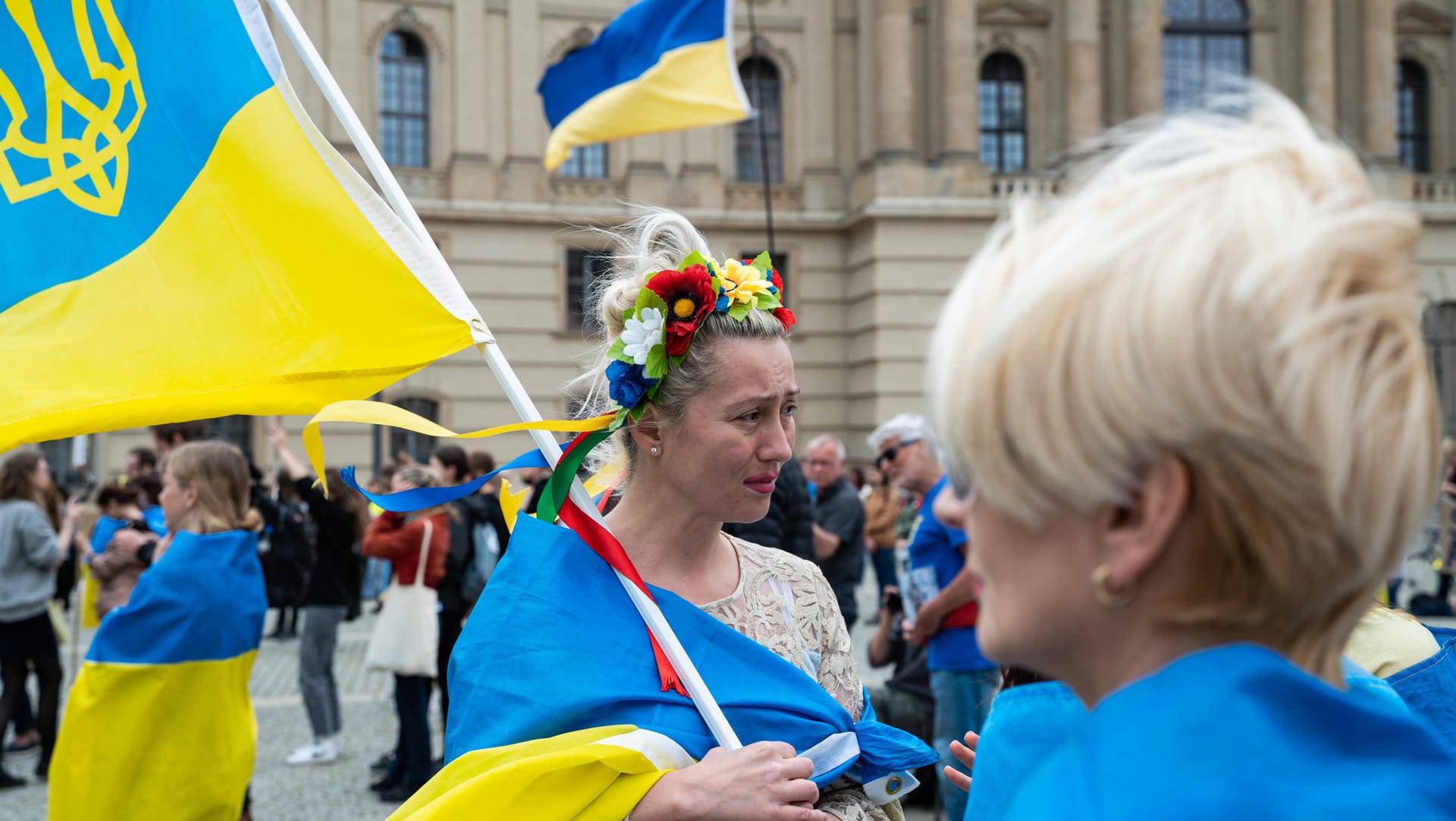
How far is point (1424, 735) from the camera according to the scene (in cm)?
89

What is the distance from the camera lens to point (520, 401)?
2158 mm

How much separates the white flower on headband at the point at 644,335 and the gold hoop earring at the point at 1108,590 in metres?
1.52

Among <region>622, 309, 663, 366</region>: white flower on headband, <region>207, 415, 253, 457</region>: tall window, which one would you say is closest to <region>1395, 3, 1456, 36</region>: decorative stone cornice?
<region>207, 415, 253, 457</region>: tall window

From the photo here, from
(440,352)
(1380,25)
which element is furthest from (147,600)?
(1380,25)

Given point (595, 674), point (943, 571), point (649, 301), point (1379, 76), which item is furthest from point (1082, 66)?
point (595, 674)

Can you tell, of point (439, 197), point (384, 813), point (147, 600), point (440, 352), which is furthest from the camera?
point (439, 197)

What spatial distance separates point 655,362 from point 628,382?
0.07 metres

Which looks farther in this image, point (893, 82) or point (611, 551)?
point (893, 82)

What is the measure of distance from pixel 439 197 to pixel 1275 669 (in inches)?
889

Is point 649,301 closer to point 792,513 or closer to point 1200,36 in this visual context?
point 792,513

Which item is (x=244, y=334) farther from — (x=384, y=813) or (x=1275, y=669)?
(x=384, y=813)

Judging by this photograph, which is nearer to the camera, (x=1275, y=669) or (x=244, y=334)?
(x=1275, y=669)

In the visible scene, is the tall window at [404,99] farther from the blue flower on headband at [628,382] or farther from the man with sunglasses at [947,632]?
the blue flower on headband at [628,382]

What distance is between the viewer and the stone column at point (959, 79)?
22.9 m
